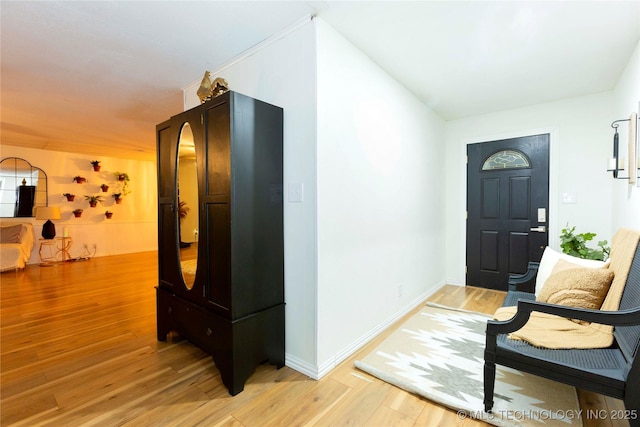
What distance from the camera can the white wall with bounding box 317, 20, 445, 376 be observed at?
6.71 ft

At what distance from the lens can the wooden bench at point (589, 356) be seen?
1.27 m

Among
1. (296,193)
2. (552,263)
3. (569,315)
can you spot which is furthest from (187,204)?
(552,263)

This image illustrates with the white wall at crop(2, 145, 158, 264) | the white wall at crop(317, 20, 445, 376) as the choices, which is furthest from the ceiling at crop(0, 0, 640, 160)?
the white wall at crop(2, 145, 158, 264)

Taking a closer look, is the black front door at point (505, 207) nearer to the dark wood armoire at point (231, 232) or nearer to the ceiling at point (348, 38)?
the ceiling at point (348, 38)

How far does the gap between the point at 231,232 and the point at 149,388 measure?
116cm

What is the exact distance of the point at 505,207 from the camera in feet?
12.6

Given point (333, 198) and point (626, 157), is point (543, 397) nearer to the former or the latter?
point (333, 198)

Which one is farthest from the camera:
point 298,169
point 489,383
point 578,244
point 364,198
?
point 578,244

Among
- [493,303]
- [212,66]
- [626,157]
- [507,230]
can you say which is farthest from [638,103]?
[212,66]

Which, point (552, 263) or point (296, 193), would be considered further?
point (552, 263)

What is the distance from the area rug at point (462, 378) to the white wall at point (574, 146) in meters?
1.86

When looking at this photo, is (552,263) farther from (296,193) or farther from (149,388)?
(149,388)

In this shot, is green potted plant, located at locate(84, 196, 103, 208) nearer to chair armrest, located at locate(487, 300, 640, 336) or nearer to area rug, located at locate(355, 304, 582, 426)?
area rug, located at locate(355, 304, 582, 426)

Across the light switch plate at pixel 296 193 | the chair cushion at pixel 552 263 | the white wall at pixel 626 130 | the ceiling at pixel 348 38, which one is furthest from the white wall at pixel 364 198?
the white wall at pixel 626 130
